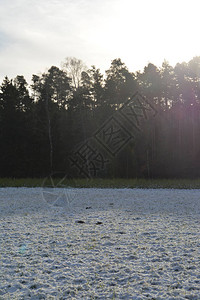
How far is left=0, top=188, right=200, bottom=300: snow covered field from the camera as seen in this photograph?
394 cm

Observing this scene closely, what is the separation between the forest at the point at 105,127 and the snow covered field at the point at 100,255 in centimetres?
1855

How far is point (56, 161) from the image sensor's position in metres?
29.4

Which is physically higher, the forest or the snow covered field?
the forest

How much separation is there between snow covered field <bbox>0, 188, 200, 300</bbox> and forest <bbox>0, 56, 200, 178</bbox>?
1855 cm

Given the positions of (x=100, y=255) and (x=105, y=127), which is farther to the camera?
(x=105, y=127)

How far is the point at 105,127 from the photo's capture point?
31141 millimetres

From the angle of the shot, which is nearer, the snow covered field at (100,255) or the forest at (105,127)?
the snow covered field at (100,255)

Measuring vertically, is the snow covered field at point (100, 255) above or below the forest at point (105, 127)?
below

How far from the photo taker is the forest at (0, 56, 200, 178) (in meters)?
29.6

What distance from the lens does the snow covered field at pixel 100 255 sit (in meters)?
3.94

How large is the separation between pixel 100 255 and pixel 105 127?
85.5 ft

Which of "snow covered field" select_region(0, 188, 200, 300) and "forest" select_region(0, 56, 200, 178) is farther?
"forest" select_region(0, 56, 200, 178)

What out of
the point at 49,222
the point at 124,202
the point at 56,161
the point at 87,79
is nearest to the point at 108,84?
the point at 87,79

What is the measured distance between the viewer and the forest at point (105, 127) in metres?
29.6
